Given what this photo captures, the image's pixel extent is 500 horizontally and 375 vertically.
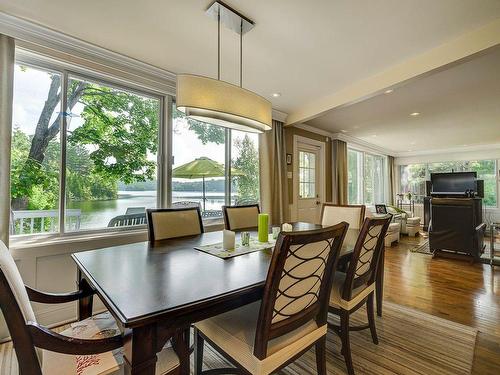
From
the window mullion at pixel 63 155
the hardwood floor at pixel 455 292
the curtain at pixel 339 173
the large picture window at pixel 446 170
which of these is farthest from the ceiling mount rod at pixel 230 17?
the large picture window at pixel 446 170

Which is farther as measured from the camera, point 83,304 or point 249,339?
point 83,304

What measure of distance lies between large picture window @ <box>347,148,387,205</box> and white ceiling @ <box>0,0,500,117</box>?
412 centimetres

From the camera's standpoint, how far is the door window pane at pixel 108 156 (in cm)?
237

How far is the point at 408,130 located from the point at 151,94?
517 centimetres

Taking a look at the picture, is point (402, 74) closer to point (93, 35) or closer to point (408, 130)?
point (93, 35)

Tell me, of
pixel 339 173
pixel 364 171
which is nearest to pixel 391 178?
pixel 364 171

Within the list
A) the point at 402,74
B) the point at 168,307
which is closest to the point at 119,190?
the point at 168,307

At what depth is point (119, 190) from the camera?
2.64 meters

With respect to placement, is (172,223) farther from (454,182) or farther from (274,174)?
(454,182)

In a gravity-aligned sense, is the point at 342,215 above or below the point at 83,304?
above

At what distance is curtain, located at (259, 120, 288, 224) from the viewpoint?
3.88m

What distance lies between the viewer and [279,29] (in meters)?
2.00

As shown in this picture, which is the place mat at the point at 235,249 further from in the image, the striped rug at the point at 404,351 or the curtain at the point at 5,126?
the curtain at the point at 5,126

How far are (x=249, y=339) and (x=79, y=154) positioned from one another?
91.7 inches
